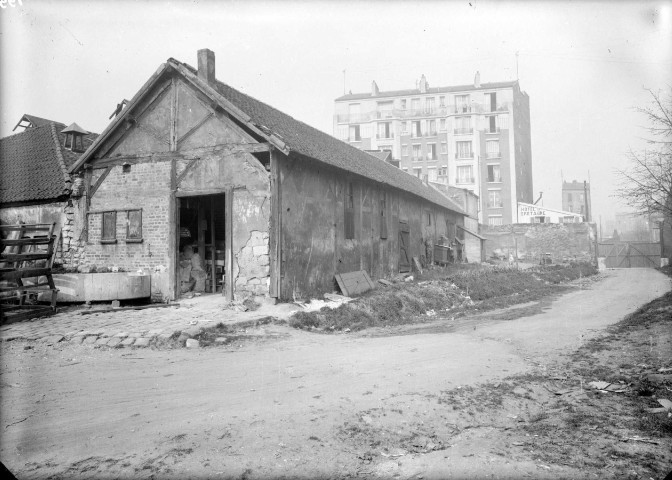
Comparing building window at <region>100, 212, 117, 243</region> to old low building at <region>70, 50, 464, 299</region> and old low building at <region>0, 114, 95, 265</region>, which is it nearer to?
old low building at <region>70, 50, 464, 299</region>

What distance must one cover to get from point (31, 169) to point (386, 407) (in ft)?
62.2

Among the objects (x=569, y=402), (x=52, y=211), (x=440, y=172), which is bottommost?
(x=569, y=402)

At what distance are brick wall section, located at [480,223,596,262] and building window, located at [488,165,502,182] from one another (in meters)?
14.7

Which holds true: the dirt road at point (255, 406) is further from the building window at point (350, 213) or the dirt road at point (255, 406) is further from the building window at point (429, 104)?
the building window at point (429, 104)

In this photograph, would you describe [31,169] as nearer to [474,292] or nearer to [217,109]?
[217,109]

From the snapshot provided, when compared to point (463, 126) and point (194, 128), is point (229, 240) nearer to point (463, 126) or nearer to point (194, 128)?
point (194, 128)

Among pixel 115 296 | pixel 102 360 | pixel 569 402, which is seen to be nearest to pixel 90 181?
pixel 115 296

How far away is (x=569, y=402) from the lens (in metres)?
5.08

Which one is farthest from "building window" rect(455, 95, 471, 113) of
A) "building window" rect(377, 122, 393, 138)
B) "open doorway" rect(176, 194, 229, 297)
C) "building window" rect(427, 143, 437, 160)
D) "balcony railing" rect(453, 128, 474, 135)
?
"open doorway" rect(176, 194, 229, 297)

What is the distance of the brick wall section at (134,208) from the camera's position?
12.8m

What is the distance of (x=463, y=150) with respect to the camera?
5359 cm

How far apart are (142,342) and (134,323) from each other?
155 cm

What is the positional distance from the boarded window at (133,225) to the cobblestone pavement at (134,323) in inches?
91.7

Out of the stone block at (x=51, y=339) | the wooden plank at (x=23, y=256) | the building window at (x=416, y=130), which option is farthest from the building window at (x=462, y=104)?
the stone block at (x=51, y=339)
